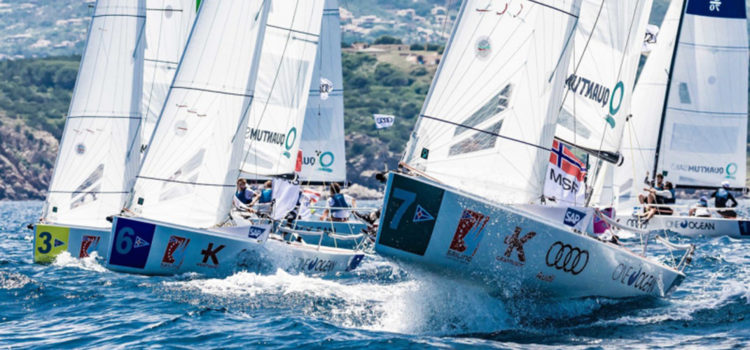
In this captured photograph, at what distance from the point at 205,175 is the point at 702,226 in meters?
14.8

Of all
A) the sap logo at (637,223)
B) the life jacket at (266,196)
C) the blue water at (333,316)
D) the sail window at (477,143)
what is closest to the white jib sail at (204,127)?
the blue water at (333,316)

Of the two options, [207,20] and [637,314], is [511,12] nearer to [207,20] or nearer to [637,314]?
[637,314]

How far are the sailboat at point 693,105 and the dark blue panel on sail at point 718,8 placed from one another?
0.02 meters

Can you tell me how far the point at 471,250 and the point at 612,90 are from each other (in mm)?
5108

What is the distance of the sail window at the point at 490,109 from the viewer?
42.3ft

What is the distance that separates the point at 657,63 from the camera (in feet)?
97.2

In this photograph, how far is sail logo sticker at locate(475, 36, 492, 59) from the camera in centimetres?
1305

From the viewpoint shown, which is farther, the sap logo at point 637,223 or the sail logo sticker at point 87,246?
the sap logo at point 637,223

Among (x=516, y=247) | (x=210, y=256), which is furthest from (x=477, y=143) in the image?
(x=210, y=256)

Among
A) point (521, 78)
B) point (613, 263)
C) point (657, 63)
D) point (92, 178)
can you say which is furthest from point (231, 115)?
point (657, 63)

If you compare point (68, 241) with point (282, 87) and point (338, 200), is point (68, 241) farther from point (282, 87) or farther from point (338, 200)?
point (282, 87)

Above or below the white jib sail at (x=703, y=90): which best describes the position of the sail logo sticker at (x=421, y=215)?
below

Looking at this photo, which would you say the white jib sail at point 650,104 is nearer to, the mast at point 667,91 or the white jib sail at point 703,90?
the mast at point 667,91

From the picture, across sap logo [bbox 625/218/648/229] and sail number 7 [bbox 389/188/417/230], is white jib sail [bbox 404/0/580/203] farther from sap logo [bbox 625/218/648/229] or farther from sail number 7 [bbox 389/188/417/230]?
sap logo [bbox 625/218/648/229]
